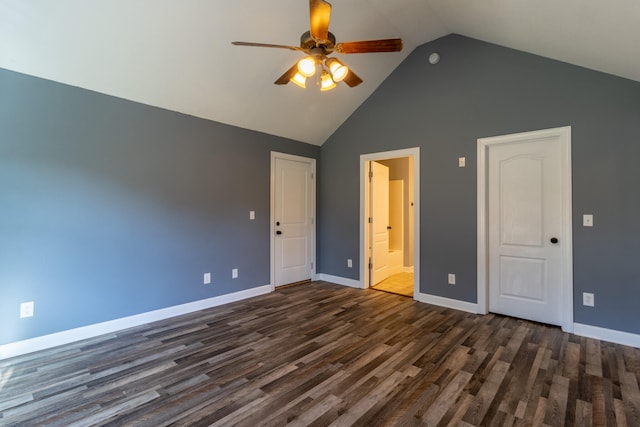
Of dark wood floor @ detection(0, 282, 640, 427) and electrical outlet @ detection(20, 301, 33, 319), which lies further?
electrical outlet @ detection(20, 301, 33, 319)

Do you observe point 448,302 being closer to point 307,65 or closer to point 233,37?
point 307,65

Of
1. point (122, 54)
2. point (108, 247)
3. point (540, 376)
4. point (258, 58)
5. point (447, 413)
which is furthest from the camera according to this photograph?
point (258, 58)

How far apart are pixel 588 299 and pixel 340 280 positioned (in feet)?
10.3

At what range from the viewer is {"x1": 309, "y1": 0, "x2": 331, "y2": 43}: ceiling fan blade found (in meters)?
1.91

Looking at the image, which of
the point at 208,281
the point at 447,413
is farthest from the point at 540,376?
the point at 208,281

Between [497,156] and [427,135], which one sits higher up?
[427,135]

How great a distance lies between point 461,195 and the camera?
12.3ft

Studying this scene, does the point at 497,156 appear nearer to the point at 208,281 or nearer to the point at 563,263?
the point at 563,263

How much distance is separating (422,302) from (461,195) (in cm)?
152

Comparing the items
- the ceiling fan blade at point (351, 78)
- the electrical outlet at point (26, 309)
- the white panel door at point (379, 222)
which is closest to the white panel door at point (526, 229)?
the white panel door at point (379, 222)

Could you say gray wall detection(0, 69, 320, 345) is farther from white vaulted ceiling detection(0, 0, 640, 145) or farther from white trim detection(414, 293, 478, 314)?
white trim detection(414, 293, 478, 314)

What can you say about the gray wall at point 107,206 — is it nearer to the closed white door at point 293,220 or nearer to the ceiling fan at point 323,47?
the closed white door at point 293,220

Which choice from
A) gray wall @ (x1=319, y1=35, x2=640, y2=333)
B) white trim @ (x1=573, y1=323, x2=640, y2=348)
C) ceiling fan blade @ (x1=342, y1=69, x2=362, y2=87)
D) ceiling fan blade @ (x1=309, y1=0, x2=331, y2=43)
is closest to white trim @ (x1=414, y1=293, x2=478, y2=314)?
gray wall @ (x1=319, y1=35, x2=640, y2=333)

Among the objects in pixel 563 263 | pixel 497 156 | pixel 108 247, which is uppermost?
pixel 497 156
